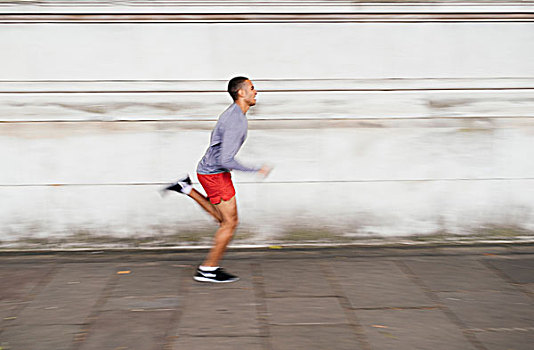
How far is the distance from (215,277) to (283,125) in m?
1.78

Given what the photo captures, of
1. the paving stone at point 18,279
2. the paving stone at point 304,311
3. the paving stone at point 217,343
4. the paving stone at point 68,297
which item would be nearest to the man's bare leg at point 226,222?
the paving stone at point 304,311

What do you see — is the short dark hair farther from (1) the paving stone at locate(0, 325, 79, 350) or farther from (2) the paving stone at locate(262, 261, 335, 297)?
(1) the paving stone at locate(0, 325, 79, 350)

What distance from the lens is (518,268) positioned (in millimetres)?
6066

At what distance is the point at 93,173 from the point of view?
661 centimetres

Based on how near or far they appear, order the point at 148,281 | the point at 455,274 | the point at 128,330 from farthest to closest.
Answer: the point at 455,274
the point at 148,281
the point at 128,330

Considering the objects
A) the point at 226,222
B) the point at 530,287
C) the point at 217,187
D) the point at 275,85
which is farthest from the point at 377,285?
the point at 275,85

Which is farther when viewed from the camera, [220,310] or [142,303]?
[142,303]

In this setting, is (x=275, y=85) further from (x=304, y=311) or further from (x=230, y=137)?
(x=304, y=311)

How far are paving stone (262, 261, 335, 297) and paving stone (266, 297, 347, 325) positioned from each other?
15cm

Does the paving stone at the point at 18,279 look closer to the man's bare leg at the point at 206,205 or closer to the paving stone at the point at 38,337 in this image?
the paving stone at the point at 38,337

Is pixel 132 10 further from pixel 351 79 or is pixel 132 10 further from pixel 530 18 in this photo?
pixel 530 18

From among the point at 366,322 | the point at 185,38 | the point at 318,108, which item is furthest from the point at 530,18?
the point at 366,322

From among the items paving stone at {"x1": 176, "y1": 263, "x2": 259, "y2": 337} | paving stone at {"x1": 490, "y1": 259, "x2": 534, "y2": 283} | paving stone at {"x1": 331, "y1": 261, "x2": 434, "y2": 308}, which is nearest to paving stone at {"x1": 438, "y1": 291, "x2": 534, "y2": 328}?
paving stone at {"x1": 331, "y1": 261, "x2": 434, "y2": 308}

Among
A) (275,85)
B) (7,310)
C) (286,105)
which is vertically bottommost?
(7,310)
